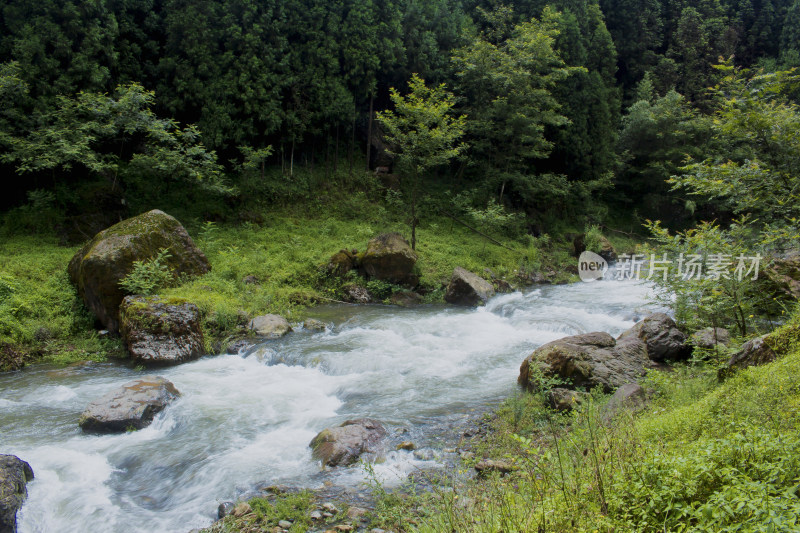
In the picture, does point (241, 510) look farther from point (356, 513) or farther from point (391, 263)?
point (391, 263)

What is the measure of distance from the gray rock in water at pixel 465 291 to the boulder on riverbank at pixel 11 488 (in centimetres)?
1187

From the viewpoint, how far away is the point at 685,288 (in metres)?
7.91

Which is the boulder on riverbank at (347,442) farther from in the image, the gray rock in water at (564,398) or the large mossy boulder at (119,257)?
the large mossy boulder at (119,257)

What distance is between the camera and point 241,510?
199 inches

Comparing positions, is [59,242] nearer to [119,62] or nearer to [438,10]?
[119,62]

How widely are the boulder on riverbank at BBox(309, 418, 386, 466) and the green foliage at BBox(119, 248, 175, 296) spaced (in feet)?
23.7

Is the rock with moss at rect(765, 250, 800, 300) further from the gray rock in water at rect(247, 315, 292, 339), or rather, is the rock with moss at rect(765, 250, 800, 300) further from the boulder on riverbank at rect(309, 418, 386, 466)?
the gray rock in water at rect(247, 315, 292, 339)

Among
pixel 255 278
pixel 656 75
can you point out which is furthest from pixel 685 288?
pixel 656 75

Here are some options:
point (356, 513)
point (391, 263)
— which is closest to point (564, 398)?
point (356, 513)

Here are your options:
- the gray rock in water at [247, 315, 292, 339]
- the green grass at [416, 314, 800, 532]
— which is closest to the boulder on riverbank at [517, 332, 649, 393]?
the green grass at [416, 314, 800, 532]

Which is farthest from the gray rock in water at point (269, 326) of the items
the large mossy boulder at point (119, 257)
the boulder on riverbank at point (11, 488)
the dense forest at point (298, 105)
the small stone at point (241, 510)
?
the dense forest at point (298, 105)

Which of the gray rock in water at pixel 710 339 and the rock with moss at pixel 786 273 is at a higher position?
the rock with moss at pixel 786 273

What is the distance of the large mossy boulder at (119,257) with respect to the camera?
11359 millimetres

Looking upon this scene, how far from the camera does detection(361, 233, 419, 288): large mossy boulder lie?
15812 millimetres
